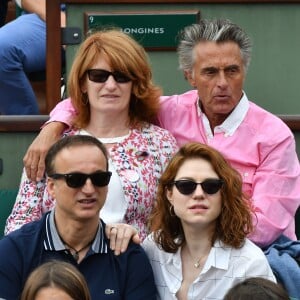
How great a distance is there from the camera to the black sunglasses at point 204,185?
4562 millimetres

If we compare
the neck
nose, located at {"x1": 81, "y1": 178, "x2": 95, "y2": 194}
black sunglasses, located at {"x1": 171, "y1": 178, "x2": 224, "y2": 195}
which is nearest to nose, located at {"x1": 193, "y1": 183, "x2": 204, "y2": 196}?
black sunglasses, located at {"x1": 171, "y1": 178, "x2": 224, "y2": 195}

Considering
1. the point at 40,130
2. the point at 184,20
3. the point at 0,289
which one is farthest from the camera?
the point at 184,20

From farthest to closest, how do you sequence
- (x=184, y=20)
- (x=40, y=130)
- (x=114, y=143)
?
(x=184, y=20) → (x=40, y=130) → (x=114, y=143)

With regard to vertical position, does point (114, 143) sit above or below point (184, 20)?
below

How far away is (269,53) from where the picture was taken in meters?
6.27

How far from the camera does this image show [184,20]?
6207mm

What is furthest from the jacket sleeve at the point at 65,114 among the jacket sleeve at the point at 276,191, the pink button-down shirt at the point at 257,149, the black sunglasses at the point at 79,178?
the jacket sleeve at the point at 276,191

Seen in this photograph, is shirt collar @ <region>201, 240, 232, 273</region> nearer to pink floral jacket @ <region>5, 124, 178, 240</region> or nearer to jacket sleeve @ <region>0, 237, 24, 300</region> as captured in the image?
pink floral jacket @ <region>5, 124, 178, 240</region>

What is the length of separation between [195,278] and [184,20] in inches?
79.1

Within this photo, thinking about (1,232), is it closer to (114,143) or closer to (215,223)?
(114,143)

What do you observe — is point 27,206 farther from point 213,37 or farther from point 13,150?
point 213,37

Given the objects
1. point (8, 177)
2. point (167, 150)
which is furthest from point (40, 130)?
point (167, 150)

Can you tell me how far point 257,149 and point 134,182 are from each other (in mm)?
563

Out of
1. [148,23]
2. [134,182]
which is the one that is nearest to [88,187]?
[134,182]
